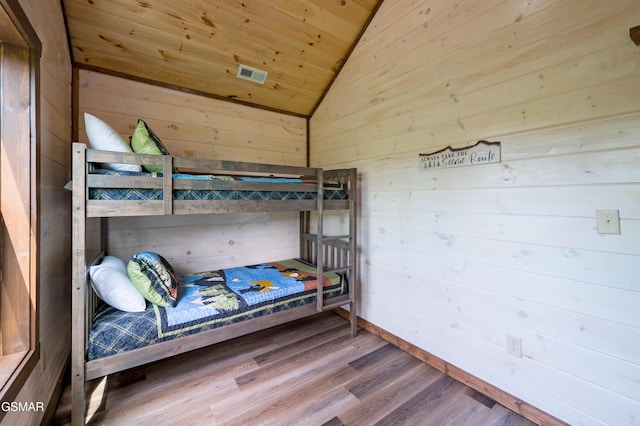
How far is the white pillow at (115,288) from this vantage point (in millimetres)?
1604

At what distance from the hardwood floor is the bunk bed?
1.00 ft

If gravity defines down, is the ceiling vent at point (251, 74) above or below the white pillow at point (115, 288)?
above

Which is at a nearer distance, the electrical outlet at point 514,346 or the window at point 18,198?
the window at point 18,198

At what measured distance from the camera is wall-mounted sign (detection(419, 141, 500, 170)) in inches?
68.4

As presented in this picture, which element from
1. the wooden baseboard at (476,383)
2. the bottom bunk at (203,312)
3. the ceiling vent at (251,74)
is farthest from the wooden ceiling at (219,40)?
the wooden baseboard at (476,383)

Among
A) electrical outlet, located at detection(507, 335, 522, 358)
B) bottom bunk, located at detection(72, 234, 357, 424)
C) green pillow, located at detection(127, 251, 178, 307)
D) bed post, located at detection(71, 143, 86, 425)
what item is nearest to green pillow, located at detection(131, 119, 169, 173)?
bed post, located at detection(71, 143, 86, 425)

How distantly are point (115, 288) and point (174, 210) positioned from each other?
594 mm

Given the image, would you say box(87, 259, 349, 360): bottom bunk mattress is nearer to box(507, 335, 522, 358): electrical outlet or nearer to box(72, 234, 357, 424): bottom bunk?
box(72, 234, 357, 424): bottom bunk

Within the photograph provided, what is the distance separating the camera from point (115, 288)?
1.66m

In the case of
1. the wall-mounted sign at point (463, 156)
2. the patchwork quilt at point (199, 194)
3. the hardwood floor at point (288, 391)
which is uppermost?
the wall-mounted sign at point (463, 156)

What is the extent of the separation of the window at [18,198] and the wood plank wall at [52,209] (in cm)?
12

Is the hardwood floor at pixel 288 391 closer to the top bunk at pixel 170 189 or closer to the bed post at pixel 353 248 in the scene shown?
the bed post at pixel 353 248

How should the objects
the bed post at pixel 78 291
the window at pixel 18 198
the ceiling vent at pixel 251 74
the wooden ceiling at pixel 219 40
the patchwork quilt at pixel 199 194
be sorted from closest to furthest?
1. the window at pixel 18 198
2. the bed post at pixel 78 291
3. the patchwork quilt at pixel 199 194
4. the wooden ceiling at pixel 219 40
5. the ceiling vent at pixel 251 74

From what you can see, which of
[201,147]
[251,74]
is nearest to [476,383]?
[201,147]
